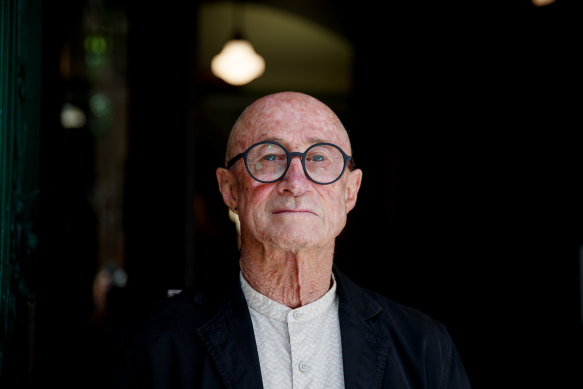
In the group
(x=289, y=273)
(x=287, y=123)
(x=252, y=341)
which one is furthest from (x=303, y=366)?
(x=287, y=123)

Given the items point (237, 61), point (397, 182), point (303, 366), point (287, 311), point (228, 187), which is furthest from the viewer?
point (237, 61)

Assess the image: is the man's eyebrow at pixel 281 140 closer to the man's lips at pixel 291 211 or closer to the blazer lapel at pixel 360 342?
the man's lips at pixel 291 211

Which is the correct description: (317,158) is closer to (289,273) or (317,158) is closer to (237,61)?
(289,273)

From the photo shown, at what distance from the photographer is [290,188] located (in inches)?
59.6

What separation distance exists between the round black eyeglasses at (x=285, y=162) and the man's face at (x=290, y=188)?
0.02m

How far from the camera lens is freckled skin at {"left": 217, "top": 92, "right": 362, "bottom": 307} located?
1515 mm

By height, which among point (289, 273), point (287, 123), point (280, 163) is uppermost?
point (287, 123)

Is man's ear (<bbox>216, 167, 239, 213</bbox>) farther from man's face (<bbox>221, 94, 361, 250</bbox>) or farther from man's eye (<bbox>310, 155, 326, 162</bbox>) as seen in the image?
man's eye (<bbox>310, 155, 326, 162</bbox>)

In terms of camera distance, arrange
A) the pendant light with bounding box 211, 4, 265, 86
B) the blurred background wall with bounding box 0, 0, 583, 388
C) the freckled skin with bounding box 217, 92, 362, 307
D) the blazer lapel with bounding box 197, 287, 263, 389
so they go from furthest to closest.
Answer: the pendant light with bounding box 211, 4, 265, 86 < the blurred background wall with bounding box 0, 0, 583, 388 < the freckled skin with bounding box 217, 92, 362, 307 < the blazer lapel with bounding box 197, 287, 263, 389

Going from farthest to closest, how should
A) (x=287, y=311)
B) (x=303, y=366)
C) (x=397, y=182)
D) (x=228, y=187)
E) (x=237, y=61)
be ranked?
1. (x=237, y=61)
2. (x=397, y=182)
3. (x=228, y=187)
4. (x=287, y=311)
5. (x=303, y=366)

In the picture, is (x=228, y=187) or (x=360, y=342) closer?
(x=360, y=342)

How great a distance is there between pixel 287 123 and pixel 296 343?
0.62m

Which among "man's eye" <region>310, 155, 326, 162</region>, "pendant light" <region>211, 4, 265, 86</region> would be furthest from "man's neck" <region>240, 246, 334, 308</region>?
"pendant light" <region>211, 4, 265, 86</region>

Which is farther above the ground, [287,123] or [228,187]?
[287,123]
